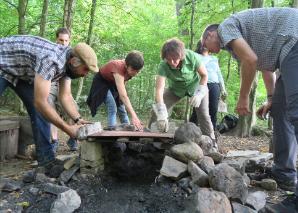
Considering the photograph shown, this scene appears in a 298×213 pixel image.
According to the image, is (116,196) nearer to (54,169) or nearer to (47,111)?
(54,169)

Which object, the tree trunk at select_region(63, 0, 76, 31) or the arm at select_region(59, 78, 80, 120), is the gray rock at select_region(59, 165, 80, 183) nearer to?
the arm at select_region(59, 78, 80, 120)

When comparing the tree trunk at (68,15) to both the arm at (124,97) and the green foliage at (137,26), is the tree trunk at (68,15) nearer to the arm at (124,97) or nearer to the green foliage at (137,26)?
the green foliage at (137,26)

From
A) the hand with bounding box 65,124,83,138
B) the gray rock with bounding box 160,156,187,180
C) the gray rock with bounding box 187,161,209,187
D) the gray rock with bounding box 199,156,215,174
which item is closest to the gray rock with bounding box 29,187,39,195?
the hand with bounding box 65,124,83,138

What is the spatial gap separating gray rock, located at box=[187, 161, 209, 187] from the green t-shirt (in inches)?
53.9

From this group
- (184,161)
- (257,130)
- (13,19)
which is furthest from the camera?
(13,19)

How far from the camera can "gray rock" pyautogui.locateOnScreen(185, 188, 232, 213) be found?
2.80 meters

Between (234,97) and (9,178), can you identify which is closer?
(9,178)

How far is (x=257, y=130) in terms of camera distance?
27.8 feet

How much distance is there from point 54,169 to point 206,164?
1586mm

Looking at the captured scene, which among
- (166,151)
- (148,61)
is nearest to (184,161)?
(166,151)

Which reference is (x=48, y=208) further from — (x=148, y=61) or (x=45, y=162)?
(x=148, y=61)

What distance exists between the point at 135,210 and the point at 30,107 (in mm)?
1739

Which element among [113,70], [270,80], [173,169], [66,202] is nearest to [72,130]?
[66,202]

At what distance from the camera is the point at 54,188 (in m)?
3.32
